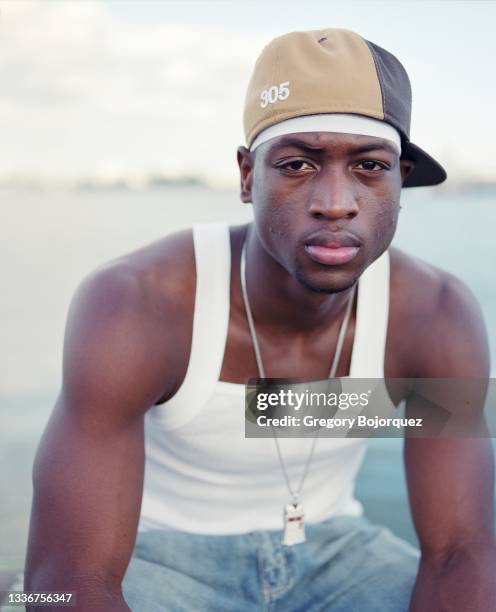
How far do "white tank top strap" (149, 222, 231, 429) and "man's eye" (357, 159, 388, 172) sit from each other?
0.43 meters

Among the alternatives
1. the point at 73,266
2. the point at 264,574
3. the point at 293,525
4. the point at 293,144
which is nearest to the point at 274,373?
the point at 293,525

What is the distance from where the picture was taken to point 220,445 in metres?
1.88

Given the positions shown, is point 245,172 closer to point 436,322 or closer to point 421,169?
point 421,169

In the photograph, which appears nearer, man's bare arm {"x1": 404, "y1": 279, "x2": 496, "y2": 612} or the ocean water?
man's bare arm {"x1": 404, "y1": 279, "x2": 496, "y2": 612}

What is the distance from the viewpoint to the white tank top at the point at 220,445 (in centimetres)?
183

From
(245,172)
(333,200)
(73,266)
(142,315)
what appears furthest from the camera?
(73,266)

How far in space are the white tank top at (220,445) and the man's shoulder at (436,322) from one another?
50mm

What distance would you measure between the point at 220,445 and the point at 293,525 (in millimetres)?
265

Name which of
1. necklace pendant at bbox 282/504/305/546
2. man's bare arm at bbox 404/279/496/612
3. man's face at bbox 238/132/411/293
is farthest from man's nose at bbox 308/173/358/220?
necklace pendant at bbox 282/504/305/546

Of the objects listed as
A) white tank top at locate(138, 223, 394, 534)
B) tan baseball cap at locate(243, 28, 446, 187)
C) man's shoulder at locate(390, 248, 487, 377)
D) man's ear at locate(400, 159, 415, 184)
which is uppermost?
tan baseball cap at locate(243, 28, 446, 187)

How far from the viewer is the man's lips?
158cm

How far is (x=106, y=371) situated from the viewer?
5.37ft

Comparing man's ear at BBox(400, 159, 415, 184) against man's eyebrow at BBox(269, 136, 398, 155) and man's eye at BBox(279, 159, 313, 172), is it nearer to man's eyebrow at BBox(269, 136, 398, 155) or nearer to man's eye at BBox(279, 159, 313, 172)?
man's eyebrow at BBox(269, 136, 398, 155)

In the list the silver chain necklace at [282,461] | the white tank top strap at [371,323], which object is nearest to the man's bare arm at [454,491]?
the white tank top strap at [371,323]
